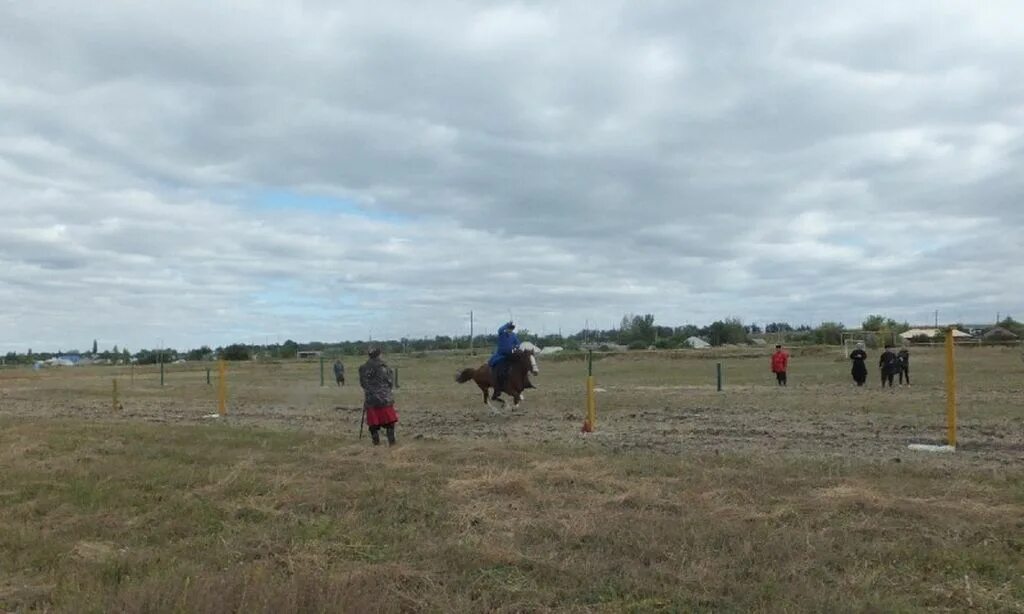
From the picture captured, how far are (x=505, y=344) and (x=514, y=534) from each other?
13748mm

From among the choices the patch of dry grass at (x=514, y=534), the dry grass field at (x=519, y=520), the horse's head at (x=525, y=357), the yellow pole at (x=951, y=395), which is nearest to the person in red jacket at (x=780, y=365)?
the horse's head at (x=525, y=357)

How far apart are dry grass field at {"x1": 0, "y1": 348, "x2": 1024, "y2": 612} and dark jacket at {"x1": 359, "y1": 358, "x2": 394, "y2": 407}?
0.79 m

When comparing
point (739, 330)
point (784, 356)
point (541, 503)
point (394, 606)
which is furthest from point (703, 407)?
point (739, 330)

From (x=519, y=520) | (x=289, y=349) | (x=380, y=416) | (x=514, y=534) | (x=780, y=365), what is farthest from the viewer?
(x=289, y=349)

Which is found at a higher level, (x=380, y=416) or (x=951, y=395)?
(x=951, y=395)

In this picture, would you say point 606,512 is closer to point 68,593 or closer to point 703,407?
point 68,593

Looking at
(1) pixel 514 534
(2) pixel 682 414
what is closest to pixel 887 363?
(2) pixel 682 414

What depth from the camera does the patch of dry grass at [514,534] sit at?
587 cm

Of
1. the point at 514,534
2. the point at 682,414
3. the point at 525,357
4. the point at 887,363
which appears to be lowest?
the point at 514,534

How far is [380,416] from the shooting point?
47.2 feet

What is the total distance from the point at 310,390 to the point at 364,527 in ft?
87.6

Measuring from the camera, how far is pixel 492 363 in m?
21.5

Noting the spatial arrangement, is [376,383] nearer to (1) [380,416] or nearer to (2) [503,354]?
(1) [380,416]

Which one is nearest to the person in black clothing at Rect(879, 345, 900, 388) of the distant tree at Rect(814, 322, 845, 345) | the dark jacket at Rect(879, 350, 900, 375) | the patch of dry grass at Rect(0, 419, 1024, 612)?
the dark jacket at Rect(879, 350, 900, 375)
